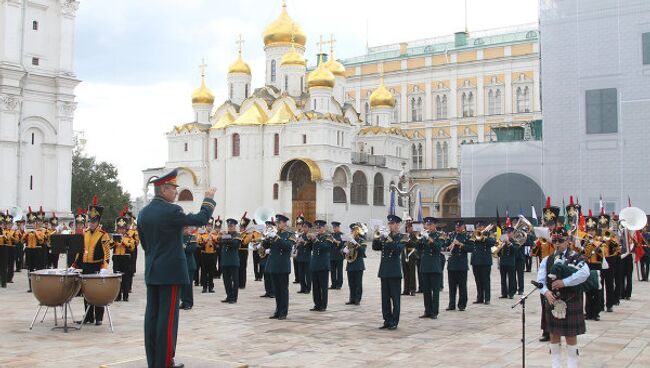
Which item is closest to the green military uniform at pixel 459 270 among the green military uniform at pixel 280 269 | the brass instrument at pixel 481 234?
the brass instrument at pixel 481 234

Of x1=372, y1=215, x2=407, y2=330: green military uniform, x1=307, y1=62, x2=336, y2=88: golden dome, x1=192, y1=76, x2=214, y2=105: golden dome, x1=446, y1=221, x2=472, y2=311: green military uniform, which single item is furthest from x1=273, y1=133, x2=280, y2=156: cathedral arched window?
x1=372, y1=215, x2=407, y2=330: green military uniform

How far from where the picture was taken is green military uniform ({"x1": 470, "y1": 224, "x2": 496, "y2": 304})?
1497 centimetres

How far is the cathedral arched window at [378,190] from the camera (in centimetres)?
5206

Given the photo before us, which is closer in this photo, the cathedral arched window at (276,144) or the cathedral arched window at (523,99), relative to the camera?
the cathedral arched window at (276,144)

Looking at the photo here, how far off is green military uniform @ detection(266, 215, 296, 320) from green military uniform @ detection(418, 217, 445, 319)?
2493mm

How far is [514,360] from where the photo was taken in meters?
8.84

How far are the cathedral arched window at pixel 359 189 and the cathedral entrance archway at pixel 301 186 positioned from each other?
138 inches

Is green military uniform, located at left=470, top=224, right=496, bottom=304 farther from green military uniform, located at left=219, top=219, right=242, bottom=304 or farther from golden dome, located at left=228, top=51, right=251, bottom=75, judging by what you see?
golden dome, located at left=228, top=51, right=251, bottom=75

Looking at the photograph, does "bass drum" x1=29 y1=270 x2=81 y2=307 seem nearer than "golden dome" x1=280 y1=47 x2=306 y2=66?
Yes

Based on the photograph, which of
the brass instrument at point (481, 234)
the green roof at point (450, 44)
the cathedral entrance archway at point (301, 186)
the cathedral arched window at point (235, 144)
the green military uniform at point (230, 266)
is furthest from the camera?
the green roof at point (450, 44)

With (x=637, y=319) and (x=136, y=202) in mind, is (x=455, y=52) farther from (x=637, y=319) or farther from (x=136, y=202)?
(x=637, y=319)

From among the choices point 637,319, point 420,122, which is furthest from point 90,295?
point 420,122

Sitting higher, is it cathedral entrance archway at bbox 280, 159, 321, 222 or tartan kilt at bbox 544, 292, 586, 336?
cathedral entrance archway at bbox 280, 159, 321, 222

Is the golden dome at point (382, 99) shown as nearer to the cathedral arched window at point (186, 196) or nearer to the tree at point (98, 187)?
the cathedral arched window at point (186, 196)
